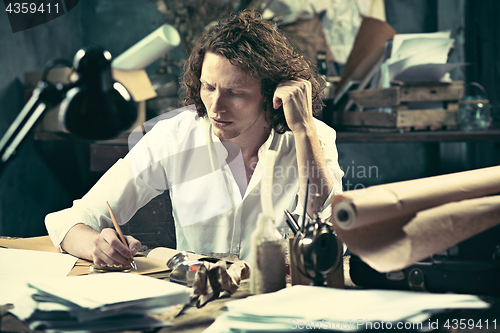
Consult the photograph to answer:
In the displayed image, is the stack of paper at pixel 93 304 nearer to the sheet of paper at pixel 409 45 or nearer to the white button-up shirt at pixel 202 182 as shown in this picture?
the white button-up shirt at pixel 202 182

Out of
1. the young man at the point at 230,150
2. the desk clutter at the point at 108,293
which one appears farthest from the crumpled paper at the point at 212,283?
the young man at the point at 230,150

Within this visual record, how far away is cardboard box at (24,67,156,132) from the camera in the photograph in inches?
89.5

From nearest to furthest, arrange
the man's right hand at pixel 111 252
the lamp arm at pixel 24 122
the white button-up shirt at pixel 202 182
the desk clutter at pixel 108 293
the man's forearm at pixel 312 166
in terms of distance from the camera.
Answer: the lamp arm at pixel 24 122, the desk clutter at pixel 108 293, the man's right hand at pixel 111 252, the man's forearm at pixel 312 166, the white button-up shirt at pixel 202 182

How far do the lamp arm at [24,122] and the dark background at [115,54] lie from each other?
5.80ft

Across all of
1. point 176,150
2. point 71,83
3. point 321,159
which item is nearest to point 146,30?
point 176,150

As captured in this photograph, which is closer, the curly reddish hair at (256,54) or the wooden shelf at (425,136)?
the curly reddish hair at (256,54)

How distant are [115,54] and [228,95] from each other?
1.64 meters

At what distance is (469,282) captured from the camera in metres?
0.84

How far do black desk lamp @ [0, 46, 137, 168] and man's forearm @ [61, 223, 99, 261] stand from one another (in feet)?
1.86

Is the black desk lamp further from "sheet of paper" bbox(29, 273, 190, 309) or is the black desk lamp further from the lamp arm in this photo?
"sheet of paper" bbox(29, 273, 190, 309)

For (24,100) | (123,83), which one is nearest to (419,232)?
(123,83)

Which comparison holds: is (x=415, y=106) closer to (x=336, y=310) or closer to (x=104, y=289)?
(x=336, y=310)

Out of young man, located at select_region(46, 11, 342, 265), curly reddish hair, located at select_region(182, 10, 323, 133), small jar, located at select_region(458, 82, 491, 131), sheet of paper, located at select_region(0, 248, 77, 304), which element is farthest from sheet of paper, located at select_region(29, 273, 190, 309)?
small jar, located at select_region(458, 82, 491, 131)

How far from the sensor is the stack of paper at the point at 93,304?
0.71m
